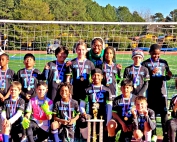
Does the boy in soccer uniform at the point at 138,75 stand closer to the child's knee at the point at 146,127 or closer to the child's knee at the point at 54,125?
the child's knee at the point at 146,127

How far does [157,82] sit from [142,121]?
119cm

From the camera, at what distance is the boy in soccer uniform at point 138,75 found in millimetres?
5348

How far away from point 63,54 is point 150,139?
1986 millimetres

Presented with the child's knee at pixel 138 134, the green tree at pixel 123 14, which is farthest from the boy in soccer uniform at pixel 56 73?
the green tree at pixel 123 14

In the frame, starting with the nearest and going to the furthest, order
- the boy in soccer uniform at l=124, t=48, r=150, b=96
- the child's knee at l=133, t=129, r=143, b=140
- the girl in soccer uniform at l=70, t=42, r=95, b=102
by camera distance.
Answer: the child's knee at l=133, t=129, r=143, b=140 → the boy in soccer uniform at l=124, t=48, r=150, b=96 → the girl in soccer uniform at l=70, t=42, r=95, b=102

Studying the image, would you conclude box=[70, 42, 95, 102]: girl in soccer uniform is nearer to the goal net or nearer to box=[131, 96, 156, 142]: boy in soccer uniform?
box=[131, 96, 156, 142]: boy in soccer uniform

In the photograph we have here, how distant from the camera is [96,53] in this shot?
5.64 meters

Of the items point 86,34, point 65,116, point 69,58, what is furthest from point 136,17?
point 65,116

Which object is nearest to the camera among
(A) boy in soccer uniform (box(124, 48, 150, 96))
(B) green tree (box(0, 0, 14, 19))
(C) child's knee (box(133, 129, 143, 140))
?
(C) child's knee (box(133, 129, 143, 140))

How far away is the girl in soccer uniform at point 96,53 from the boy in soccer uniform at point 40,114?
3.69ft

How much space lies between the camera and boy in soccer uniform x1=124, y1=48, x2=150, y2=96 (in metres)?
5.35

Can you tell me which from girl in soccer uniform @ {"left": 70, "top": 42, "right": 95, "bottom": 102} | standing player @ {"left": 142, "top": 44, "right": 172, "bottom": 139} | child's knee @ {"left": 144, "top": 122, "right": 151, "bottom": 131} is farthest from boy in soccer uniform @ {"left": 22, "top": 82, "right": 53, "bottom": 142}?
standing player @ {"left": 142, "top": 44, "right": 172, "bottom": 139}

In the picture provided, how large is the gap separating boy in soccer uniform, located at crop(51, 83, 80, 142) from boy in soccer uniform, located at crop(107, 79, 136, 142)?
0.54 m

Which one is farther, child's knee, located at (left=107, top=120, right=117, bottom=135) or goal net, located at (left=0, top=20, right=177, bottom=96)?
goal net, located at (left=0, top=20, right=177, bottom=96)
